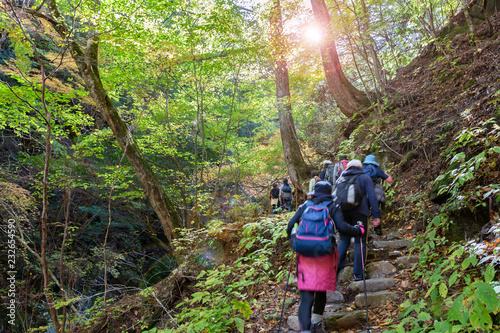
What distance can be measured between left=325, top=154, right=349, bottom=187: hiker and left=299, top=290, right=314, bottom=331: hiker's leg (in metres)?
4.05

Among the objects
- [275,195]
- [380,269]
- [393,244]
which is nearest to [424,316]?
[380,269]

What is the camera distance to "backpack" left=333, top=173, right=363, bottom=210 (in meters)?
3.68

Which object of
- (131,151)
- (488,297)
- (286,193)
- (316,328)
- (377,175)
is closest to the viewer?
(488,297)

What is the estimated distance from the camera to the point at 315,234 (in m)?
2.72

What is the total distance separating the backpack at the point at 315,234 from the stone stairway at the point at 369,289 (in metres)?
1.13

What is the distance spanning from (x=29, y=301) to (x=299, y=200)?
947 cm

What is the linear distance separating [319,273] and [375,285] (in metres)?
1.42

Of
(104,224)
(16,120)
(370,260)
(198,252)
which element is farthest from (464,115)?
(104,224)

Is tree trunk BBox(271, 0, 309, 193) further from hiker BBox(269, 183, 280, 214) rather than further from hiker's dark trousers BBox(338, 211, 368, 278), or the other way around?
hiker's dark trousers BBox(338, 211, 368, 278)

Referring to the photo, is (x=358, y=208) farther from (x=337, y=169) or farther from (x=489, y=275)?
(x=337, y=169)

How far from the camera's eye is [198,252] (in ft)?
20.2

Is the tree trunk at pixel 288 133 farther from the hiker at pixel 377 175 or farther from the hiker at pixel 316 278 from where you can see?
the hiker at pixel 316 278

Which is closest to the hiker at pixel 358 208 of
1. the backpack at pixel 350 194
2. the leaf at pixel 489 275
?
the backpack at pixel 350 194

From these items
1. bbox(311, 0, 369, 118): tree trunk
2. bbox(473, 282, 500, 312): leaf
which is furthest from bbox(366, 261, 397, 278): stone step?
bbox(311, 0, 369, 118): tree trunk
